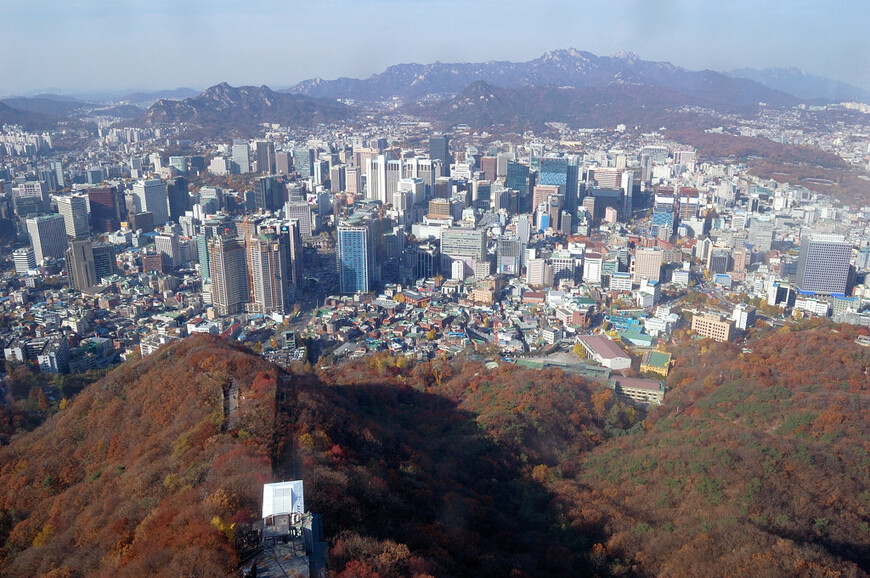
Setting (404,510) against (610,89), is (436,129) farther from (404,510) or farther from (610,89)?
(404,510)

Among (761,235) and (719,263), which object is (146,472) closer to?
(719,263)

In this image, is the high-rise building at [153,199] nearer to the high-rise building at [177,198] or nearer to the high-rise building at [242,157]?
the high-rise building at [177,198]

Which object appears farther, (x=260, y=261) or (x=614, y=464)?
(x=260, y=261)

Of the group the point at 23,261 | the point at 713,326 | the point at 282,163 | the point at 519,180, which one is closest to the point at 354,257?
the point at 713,326

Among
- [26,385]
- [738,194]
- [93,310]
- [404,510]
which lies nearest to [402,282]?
[93,310]

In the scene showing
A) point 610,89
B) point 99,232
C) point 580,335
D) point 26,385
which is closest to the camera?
point 26,385

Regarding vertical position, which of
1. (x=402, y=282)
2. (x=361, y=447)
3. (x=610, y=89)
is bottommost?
(x=402, y=282)

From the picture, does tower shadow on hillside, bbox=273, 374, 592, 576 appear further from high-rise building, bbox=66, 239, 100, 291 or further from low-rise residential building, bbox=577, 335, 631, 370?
high-rise building, bbox=66, 239, 100, 291
